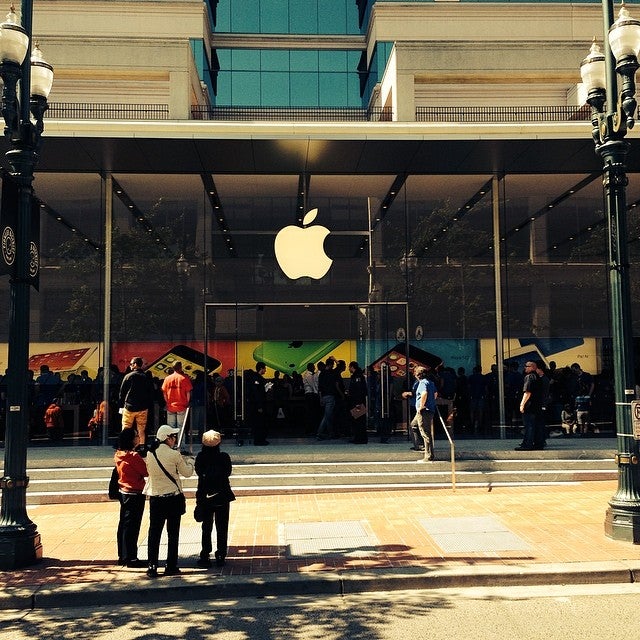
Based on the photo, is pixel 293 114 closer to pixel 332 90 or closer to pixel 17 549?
pixel 332 90

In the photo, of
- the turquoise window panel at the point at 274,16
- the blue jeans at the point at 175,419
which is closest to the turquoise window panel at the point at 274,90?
the turquoise window panel at the point at 274,16

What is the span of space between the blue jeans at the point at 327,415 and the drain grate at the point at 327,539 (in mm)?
5731

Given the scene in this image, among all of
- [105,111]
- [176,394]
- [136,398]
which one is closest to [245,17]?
[105,111]

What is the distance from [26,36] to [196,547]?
6.17m

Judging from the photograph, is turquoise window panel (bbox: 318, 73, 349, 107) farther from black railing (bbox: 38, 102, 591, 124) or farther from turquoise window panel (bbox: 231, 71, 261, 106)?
black railing (bbox: 38, 102, 591, 124)

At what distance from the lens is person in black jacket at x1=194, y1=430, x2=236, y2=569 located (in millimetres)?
7305

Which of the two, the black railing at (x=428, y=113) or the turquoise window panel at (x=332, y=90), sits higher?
the turquoise window panel at (x=332, y=90)

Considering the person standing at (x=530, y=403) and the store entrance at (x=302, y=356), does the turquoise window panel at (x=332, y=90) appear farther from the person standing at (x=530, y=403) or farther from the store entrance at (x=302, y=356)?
the person standing at (x=530, y=403)

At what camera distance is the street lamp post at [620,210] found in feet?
25.2

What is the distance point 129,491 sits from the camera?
7.41 m

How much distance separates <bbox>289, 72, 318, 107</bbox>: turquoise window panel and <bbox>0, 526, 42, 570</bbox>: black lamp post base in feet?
62.6

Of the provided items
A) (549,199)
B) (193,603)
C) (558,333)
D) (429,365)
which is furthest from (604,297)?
(193,603)

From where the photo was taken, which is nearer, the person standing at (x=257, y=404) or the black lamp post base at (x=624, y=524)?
the black lamp post base at (x=624, y=524)

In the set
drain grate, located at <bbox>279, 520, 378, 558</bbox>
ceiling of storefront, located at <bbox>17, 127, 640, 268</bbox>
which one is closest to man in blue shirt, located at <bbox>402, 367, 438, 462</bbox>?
drain grate, located at <bbox>279, 520, 378, 558</bbox>
